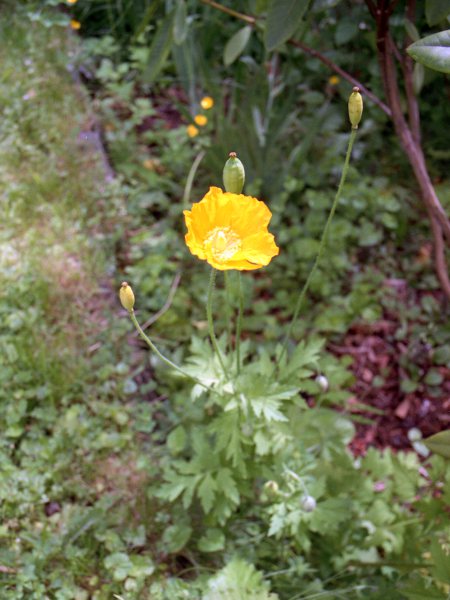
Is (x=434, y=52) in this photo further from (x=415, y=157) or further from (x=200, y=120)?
(x=200, y=120)

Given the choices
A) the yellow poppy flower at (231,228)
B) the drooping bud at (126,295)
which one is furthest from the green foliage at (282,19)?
the drooping bud at (126,295)

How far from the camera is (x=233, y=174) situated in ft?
3.51

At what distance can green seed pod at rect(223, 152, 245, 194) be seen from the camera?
1054 millimetres

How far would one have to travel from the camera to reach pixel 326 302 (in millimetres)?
2240

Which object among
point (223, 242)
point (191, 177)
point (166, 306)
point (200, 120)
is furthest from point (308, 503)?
point (200, 120)

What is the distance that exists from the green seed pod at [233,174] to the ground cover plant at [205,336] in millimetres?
10

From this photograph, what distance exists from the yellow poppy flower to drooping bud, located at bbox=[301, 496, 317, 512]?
57 cm

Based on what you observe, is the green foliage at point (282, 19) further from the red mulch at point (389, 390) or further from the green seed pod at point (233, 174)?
the red mulch at point (389, 390)

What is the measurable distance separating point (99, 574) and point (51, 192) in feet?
4.63

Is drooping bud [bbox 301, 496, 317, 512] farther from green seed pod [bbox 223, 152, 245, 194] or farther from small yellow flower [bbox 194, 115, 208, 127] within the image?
small yellow flower [bbox 194, 115, 208, 127]

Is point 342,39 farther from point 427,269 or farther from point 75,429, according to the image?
point 75,429

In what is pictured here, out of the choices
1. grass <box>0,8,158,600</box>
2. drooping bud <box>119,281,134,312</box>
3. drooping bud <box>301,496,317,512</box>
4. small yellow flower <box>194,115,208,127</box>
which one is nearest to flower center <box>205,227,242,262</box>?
drooping bud <box>119,281,134,312</box>

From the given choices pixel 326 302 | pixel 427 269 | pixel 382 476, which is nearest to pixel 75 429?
pixel 382 476

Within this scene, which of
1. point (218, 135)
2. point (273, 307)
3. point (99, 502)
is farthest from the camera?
point (218, 135)
